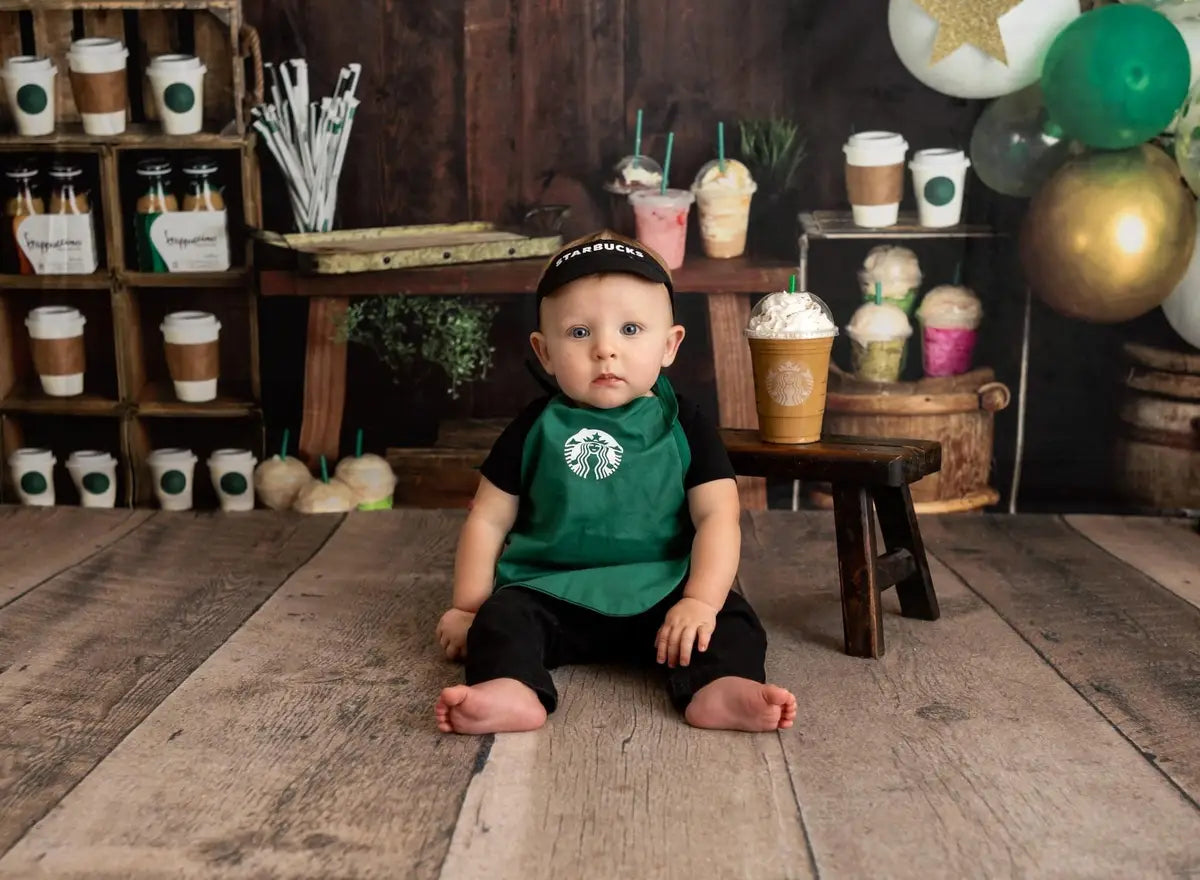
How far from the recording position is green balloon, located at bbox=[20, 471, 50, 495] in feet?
9.64

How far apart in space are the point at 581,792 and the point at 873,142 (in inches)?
65.3

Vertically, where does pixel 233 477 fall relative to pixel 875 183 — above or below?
below

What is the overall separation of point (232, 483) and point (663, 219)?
41.2 inches

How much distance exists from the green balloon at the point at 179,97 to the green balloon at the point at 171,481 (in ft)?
2.42

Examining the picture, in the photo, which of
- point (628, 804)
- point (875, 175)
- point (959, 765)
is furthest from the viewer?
point (875, 175)

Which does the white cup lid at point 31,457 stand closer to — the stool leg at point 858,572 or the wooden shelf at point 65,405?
the wooden shelf at point 65,405

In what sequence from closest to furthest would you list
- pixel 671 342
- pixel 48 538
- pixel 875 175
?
pixel 671 342 < pixel 48 538 < pixel 875 175

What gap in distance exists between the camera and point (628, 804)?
147 centimetres

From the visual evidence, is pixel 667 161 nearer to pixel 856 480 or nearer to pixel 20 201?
pixel 856 480

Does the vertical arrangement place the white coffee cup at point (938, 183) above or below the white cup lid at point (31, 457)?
above

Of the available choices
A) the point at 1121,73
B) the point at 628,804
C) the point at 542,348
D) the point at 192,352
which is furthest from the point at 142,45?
the point at 628,804

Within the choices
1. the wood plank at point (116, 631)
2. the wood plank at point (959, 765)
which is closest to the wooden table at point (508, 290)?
the wood plank at point (116, 631)

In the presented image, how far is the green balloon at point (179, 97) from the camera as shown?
109 inches

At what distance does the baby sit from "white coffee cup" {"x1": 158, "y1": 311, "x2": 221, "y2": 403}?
1.17 meters
